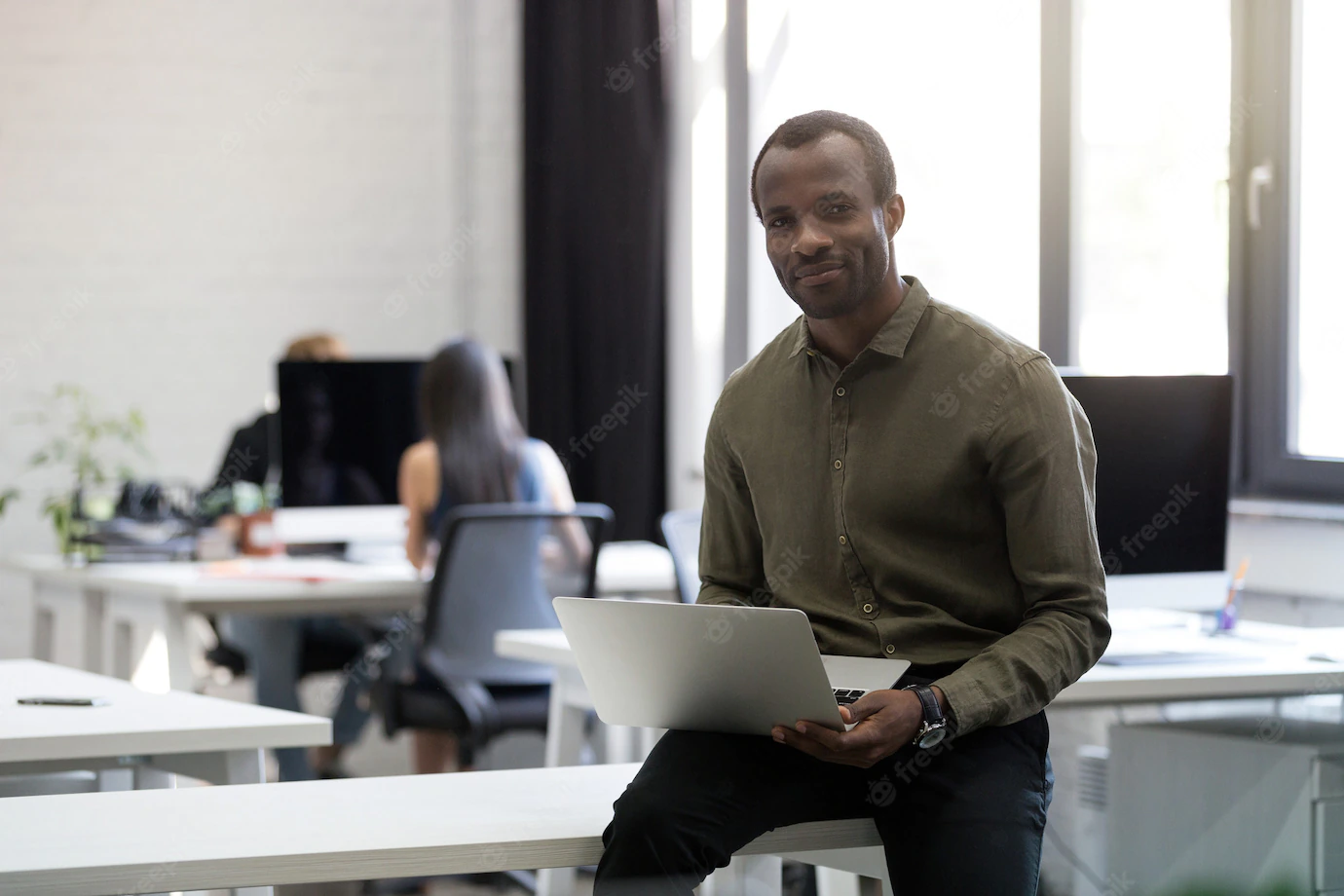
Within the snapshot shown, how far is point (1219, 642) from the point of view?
245cm

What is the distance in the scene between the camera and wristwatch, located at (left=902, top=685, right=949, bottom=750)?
1449 mm

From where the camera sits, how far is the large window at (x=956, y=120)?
375 cm

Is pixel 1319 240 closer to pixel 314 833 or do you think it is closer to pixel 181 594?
pixel 314 833

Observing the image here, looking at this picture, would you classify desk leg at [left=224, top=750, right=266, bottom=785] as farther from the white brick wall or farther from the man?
the white brick wall

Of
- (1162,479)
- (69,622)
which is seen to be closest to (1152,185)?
(1162,479)

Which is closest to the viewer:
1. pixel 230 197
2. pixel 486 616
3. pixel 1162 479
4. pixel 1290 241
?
pixel 1162 479

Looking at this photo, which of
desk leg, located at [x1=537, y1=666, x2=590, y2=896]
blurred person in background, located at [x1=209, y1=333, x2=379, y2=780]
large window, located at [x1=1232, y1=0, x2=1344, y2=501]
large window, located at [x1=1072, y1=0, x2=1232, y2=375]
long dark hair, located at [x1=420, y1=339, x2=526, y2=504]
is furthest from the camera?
blurred person in background, located at [x1=209, y1=333, x2=379, y2=780]

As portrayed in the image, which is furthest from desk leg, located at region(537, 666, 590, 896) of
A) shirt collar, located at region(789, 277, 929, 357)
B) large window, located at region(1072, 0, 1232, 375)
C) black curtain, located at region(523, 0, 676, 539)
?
black curtain, located at region(523, 0, 676, 539)

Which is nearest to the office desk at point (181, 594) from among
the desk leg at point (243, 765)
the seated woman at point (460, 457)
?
the seated woman at point (460, 457)

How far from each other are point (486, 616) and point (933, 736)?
6.41 feet

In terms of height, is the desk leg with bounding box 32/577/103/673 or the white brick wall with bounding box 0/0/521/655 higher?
the white brick wall with bounding box 0/0/521/655

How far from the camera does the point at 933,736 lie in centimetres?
145

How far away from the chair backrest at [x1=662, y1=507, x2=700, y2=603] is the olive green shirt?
1.13 metres

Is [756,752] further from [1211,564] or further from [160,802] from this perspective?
[1211,564]
